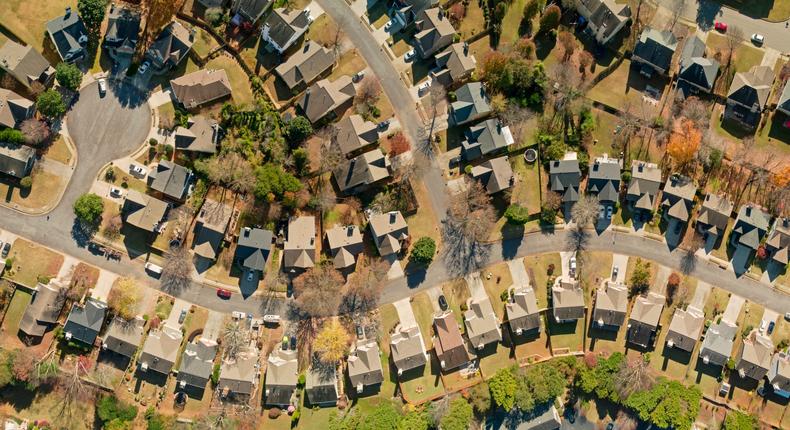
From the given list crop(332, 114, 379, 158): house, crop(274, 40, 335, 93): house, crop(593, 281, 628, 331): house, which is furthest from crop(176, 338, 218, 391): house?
crop(593, 281, 628, 331): house

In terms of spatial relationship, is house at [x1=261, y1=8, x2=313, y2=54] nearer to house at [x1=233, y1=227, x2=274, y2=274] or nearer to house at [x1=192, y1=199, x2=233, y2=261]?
house at [x1=192, y1=199, x2=233, y2=261]

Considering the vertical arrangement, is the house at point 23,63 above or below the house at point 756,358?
above

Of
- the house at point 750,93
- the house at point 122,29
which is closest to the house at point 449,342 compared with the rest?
the house at point 750,93

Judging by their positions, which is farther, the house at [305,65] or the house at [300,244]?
the house at [305,65]

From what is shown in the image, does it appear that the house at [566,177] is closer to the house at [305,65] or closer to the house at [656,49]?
the house at [656,49]

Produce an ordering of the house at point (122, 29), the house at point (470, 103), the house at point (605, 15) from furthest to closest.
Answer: the house at point (470, 103), the house at point (605, 15), the house at point (122, 29)

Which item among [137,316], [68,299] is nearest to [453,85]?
[137,316]
